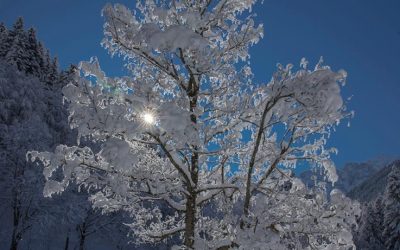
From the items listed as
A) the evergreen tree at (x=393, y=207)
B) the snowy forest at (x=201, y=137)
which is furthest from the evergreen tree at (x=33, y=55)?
the snowy forest at (x=201, y=137)

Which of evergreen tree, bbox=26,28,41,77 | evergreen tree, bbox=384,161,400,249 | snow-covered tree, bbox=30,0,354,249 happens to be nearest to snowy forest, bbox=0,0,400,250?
snow-covered tree, bbox=30,0,354,249

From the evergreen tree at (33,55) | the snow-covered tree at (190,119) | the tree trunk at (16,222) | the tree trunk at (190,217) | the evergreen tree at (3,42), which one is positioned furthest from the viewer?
the evergreen tree at (33,55)

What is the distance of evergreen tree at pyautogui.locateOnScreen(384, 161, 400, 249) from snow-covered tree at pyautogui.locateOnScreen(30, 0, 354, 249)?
3189 cm

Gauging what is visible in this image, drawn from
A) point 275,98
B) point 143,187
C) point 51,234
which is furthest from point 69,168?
point 51,234

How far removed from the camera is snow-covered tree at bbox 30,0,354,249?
4992mm

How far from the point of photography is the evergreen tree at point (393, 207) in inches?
1388

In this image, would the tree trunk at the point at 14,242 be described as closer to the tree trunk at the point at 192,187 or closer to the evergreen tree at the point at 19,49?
the tree trunk at the point at 192,187

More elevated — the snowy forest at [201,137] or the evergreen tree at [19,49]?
the evergreen tree at [19,49]

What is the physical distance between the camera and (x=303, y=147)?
268 inches

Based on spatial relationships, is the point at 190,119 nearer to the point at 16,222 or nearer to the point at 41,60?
the point at 16,222

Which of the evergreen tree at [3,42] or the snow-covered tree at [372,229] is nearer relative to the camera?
the evergreen tree at [3,42]

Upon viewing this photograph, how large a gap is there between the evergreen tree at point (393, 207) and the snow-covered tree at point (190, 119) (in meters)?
31.9

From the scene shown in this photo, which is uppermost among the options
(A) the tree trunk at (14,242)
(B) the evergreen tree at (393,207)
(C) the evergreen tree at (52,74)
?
(C) the evergreen tree at (52,74)

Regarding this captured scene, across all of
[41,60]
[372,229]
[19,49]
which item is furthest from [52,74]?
[372,229]
